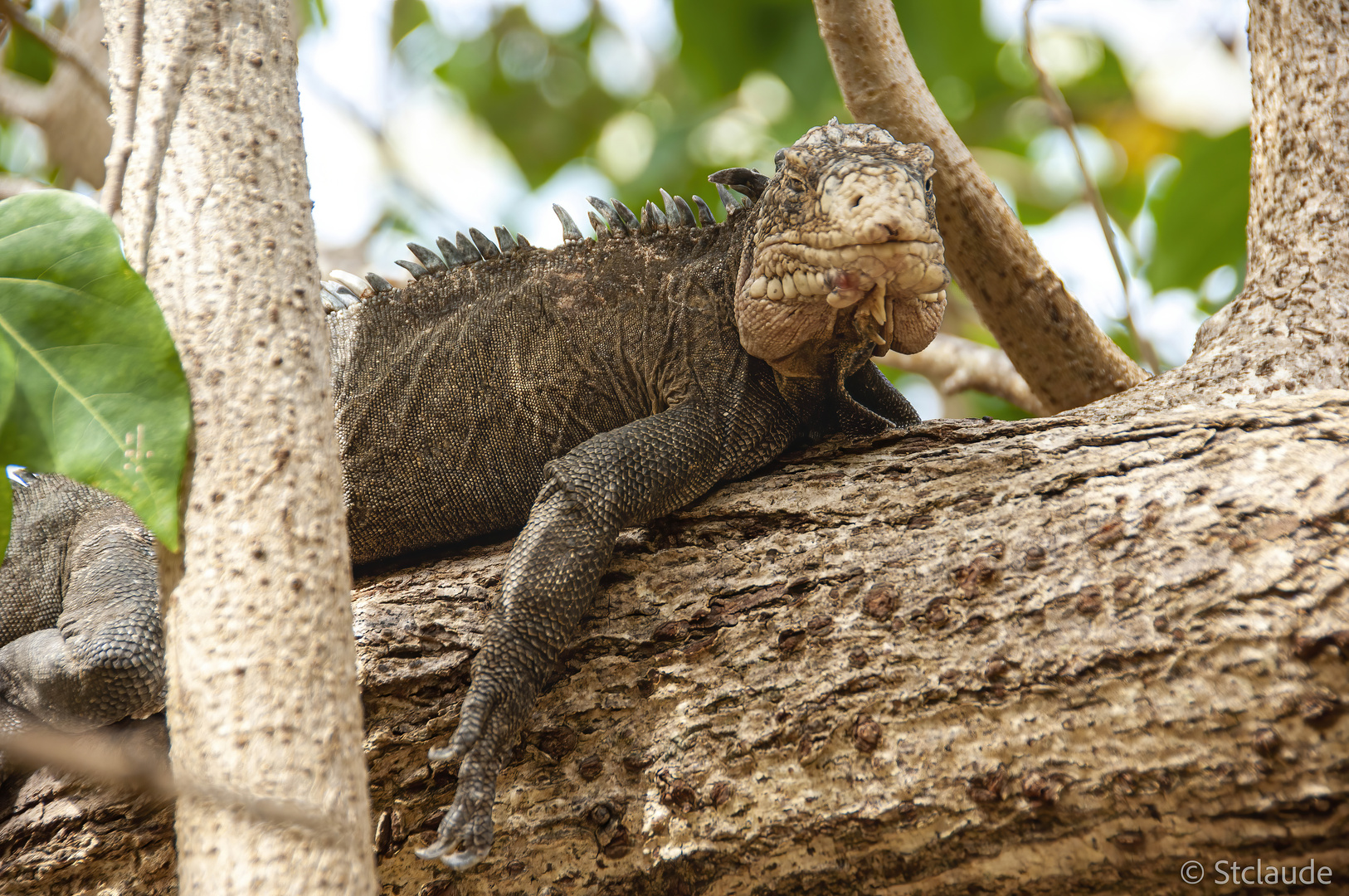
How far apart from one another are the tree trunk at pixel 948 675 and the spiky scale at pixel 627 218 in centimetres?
128

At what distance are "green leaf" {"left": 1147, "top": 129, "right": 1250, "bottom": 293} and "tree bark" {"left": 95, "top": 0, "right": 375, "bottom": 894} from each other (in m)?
6.35

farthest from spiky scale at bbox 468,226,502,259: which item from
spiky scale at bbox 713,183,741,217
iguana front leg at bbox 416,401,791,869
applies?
iguana front leg at bbox 416,401,791,869

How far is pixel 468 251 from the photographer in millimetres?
3924

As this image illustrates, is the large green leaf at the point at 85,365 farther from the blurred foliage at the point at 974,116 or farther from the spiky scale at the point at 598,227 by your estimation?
the blurred foliage at the point at 974,116

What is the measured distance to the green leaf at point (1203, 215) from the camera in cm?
630

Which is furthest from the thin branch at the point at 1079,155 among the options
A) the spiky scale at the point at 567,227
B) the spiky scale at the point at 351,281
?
the spiky scale at the point at 351,281

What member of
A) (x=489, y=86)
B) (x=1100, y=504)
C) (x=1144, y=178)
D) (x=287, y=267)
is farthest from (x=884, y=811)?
(x=489, y=86)

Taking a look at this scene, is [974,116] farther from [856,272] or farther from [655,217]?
[856,272]

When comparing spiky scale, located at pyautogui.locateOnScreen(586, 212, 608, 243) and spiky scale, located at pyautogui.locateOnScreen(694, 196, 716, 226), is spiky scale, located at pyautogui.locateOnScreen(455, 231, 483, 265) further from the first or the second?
spiky scale, located at pyautogui.locateOnScreen(694, 196, 716, 226)

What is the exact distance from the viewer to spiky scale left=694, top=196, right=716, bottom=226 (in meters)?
3.77

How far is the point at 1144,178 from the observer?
8977 millimetres

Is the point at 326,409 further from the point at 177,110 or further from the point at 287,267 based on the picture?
the point at 177,110

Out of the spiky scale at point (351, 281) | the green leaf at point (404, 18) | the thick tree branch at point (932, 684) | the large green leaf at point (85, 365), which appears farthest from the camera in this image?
the green leaf at point (404, 18)

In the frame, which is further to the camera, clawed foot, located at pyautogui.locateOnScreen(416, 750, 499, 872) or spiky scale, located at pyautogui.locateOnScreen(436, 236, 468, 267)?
spiky scale, located at pyautogui.locateOnScreen(436, 236, 468, 267)
